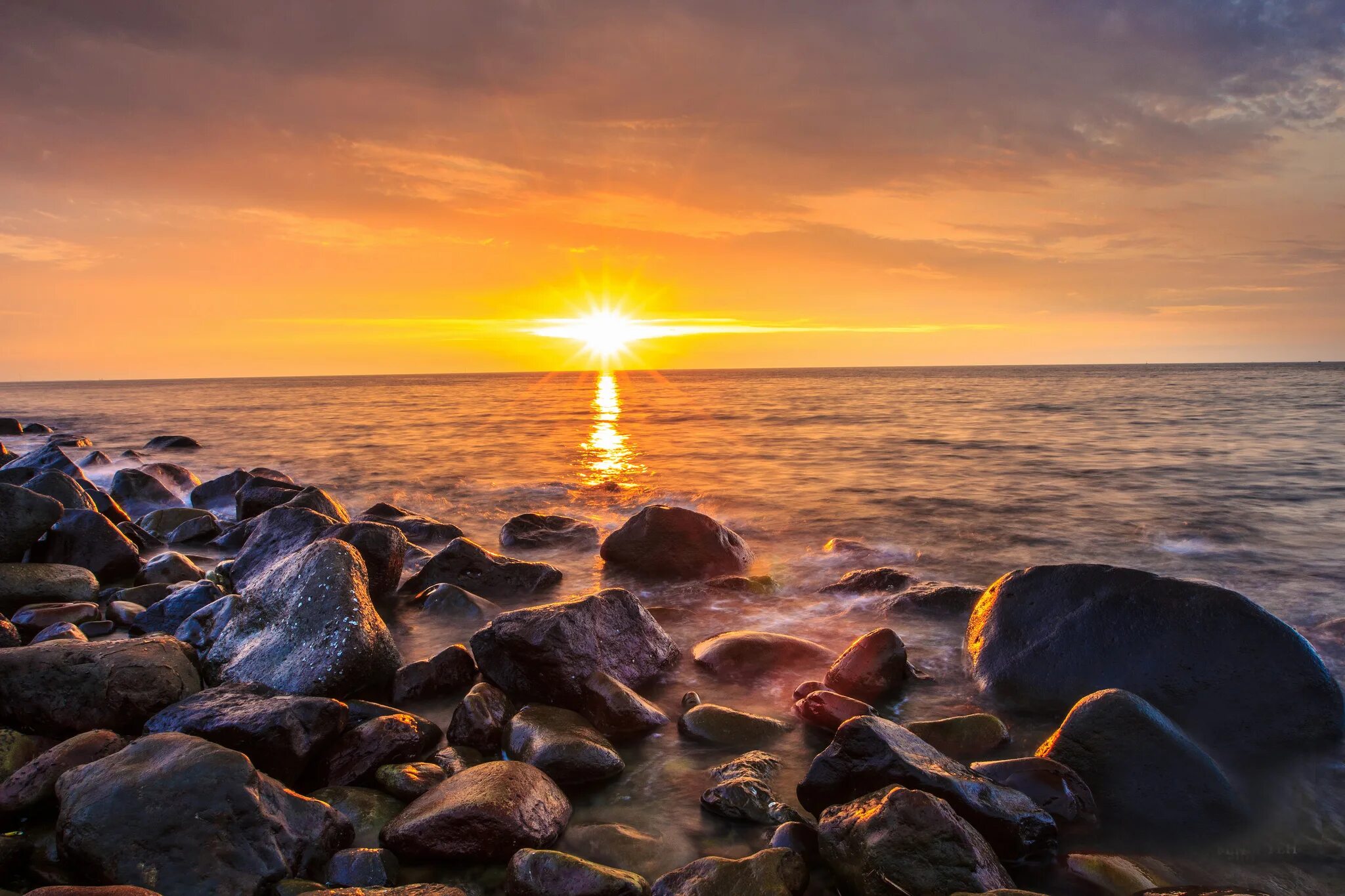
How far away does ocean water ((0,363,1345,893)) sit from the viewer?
469 cm

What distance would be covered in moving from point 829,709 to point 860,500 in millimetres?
9849

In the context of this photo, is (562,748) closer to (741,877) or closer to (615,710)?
(615,710)

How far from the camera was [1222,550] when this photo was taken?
10.5 meters

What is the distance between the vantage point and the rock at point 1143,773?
407cm

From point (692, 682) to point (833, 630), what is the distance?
72.8 inches

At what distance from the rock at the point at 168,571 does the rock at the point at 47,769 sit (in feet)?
13.7

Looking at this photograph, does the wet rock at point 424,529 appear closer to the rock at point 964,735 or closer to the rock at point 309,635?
the rock at point 309,635

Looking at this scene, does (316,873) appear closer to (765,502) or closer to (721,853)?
(721,853)

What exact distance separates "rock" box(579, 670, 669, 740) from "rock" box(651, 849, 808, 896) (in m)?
1.51

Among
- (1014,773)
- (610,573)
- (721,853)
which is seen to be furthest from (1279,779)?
(610,573)

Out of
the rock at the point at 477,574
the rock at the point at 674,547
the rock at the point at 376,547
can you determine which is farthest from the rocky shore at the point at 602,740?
the rock at the point at 674,547

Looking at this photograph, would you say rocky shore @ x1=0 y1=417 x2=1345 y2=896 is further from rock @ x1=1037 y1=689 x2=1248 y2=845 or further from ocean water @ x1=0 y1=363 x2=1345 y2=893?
ocean water @ x1=0 y1=363 x2=1345 y2=893

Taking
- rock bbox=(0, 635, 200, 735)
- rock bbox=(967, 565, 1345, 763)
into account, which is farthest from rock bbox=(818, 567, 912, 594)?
rock bbox=(0, 635, 200, 735)

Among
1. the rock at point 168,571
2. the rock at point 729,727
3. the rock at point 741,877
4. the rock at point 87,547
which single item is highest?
the rock at point 87,547
